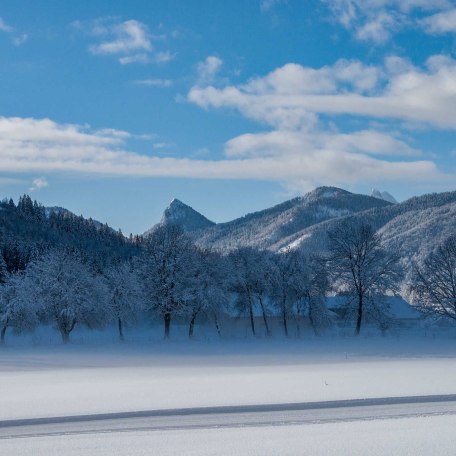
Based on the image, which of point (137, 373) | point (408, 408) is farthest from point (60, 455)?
point (137, 373)

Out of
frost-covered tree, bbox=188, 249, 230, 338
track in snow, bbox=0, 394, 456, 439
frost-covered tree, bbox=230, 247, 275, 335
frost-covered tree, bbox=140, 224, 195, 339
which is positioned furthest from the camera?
frost-covered tree, bbox=230, 247, 275, 335

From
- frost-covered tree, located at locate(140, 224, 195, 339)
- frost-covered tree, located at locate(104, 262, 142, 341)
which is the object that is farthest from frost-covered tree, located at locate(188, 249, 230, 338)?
frost-covered tree, located at locate(104, 262, 142, 341)

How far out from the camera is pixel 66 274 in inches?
2363

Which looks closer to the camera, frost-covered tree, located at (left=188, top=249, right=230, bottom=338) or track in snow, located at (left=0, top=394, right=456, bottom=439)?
track in snow, located at (left=0, top=394, right=456, bottom=439)

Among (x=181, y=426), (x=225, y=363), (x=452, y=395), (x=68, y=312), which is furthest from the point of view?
(x=68, y=312)

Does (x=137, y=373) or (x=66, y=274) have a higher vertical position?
(x=66, y=274)

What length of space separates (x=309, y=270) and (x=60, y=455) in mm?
55313

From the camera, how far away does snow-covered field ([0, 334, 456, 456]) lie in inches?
469

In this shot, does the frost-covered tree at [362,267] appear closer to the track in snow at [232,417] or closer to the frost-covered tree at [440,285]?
the frost-covered tree at [440,285]

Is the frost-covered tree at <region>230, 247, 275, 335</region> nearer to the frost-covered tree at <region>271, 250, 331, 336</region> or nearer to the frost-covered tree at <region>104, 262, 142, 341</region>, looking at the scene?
the frost-covered tree at <region>271, 250, 331, 336</region>

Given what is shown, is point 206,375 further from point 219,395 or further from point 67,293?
point 67,293

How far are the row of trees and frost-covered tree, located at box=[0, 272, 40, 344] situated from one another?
10cm

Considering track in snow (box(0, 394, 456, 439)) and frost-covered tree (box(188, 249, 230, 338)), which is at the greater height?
frost-covered tree (box(188, 249, 230, 338))

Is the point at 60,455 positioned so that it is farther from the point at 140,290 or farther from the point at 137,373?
the point at 140,290
